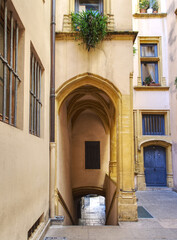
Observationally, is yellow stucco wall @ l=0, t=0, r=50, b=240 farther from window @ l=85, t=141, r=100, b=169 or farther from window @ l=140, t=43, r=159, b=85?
window @ l=85, t=141, r=100, b=169

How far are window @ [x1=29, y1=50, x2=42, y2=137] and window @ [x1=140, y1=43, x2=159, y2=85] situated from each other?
358 inches

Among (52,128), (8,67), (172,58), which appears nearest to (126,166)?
(52,128)

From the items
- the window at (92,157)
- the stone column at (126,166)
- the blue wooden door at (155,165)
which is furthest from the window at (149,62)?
the stone column at (126,166)

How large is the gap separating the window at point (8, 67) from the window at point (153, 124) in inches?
400

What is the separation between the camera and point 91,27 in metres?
7.75

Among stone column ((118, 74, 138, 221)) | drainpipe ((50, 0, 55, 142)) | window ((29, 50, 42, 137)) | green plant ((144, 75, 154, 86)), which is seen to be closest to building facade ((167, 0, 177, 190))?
green plant ((144, 75, 154, 86))

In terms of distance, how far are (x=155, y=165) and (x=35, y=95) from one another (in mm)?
9466

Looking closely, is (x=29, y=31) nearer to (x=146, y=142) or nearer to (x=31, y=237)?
(x=31, y=237)

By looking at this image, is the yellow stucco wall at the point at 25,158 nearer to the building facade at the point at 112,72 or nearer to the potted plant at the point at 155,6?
the building facade at the point at 112,72

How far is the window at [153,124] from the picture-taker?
13500 mm

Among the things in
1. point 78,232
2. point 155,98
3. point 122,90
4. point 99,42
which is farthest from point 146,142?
point 78,232

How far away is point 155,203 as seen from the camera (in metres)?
9.70

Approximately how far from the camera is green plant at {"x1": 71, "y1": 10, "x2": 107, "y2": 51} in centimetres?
772

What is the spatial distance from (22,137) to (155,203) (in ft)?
23.6
